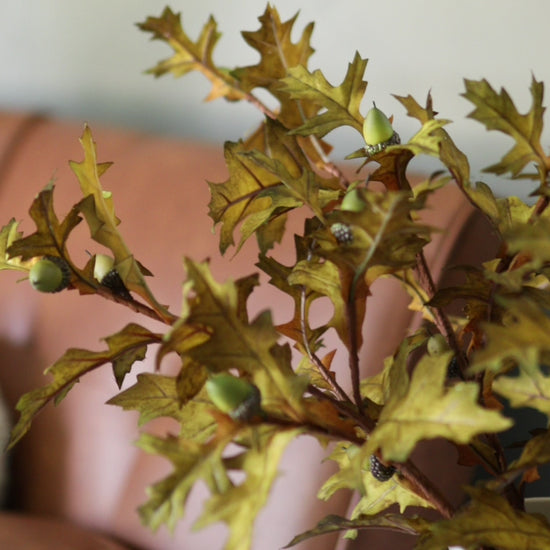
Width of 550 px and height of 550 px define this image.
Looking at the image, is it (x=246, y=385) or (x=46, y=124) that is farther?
(x=46, y=124)

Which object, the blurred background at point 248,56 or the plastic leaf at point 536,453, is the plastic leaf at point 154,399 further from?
the blurred background at point 248,56

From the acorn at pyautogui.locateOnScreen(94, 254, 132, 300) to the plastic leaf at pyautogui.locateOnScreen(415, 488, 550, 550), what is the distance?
15cm

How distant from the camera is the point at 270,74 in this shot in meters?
0.50

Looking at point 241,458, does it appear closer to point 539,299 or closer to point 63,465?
point 539,299

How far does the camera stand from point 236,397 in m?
0.27

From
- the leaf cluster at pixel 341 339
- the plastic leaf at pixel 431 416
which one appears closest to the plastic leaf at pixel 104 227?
the leaf cluster at pixel 341 339

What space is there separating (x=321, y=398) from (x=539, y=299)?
0.29 feet

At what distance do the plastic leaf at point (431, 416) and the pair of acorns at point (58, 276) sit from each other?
0.13 m

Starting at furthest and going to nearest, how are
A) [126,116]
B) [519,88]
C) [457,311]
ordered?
[126,116]
[519,88]
[457,311]

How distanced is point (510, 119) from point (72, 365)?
0.19 meters

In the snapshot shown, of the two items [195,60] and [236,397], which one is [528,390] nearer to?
[236,397]

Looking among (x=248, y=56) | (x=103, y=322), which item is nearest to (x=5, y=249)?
(x=103, y=322)

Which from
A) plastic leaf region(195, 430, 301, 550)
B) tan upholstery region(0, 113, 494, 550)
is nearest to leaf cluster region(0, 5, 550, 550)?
plastic leaf region(195, 430, 301, 550)

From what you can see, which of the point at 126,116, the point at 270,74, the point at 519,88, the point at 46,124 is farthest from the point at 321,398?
the point at 126,116
